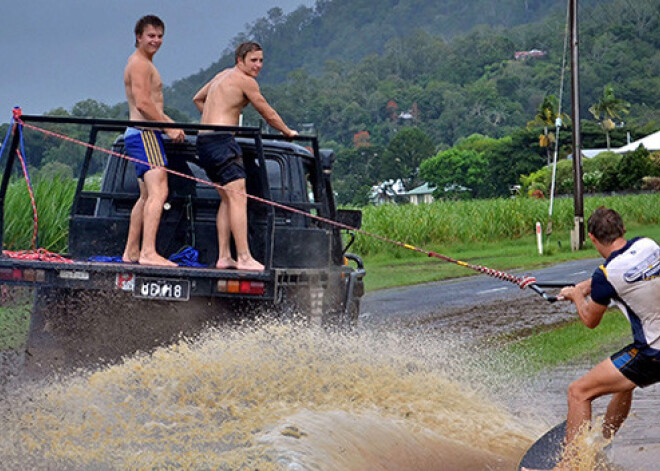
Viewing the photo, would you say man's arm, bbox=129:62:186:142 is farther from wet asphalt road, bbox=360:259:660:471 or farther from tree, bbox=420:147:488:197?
tree, bbox=420:147:488:197

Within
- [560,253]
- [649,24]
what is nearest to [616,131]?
[560,253]

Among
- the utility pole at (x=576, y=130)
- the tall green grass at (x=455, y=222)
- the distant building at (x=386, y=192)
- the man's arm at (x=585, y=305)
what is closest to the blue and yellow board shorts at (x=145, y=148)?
the man's arm at (x=585, y=305)

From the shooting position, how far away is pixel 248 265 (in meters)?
8.39

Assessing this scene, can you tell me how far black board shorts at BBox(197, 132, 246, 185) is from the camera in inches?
337

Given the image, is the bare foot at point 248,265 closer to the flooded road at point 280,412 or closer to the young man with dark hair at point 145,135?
the flooded road at point 280,412

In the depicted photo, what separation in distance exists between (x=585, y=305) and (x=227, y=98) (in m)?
3.67

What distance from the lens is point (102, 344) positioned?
328 inches

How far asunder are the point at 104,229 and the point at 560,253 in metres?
24.6

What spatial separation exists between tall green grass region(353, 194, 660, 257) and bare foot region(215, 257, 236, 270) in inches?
909

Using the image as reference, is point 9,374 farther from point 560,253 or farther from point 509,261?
point 560,253

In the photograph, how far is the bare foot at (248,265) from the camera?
8375 millimetres

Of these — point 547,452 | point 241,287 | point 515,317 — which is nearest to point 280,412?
point 241,287

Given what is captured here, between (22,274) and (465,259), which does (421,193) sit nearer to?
(465,259)

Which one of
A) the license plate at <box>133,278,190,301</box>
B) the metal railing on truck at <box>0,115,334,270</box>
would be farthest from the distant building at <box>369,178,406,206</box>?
the license plate at <box>133,278,190,301</box>
